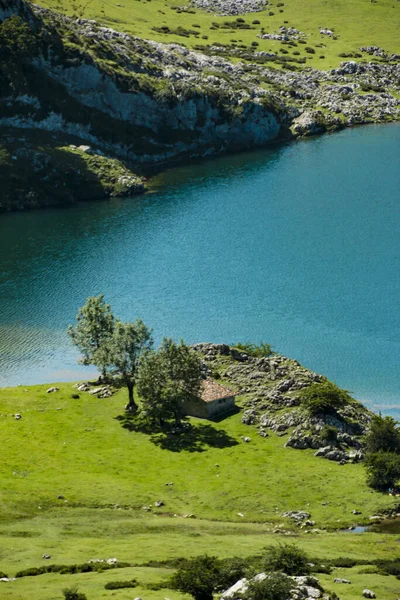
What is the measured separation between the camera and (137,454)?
350ft

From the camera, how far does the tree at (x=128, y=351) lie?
119m

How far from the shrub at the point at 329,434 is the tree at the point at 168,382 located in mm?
16813

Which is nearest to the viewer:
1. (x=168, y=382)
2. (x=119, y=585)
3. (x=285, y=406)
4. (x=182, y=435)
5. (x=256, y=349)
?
(x=119, y=585)

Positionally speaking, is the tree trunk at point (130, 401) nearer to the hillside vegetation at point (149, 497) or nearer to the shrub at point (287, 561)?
the hillside vegetation at point (149, 497)

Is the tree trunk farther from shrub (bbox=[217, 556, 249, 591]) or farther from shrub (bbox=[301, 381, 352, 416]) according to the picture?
shrub (bbox=[217, 556, 249, 591])

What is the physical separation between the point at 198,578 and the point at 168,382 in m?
48.1

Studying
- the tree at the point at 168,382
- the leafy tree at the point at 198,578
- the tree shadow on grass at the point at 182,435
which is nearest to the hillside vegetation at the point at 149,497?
the tree shadow on grass at the point at 182,435

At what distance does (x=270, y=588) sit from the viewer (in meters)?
62.4

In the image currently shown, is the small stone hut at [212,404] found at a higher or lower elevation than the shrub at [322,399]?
lower

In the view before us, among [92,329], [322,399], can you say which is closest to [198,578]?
[322,399]

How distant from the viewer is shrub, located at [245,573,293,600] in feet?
204

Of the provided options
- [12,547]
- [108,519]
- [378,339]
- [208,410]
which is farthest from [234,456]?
[378,339]

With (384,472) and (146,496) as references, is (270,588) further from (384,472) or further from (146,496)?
(384,472)

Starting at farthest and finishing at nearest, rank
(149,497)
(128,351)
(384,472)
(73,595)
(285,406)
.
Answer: (128,351)
(285,406)
(149,497)
(384,472)
(73,595)
